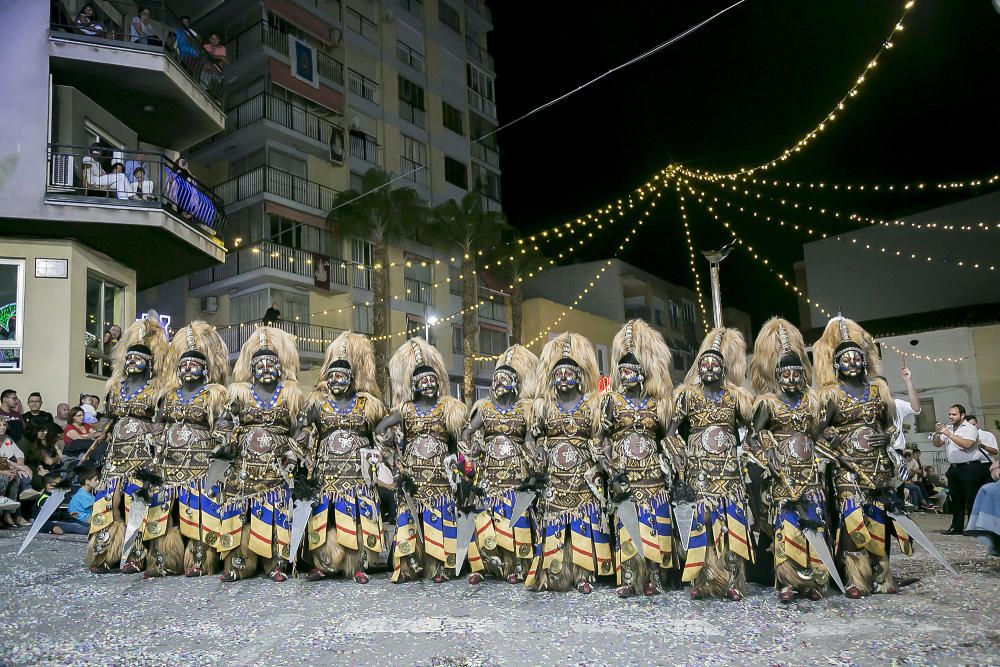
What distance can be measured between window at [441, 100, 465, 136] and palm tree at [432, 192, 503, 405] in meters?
4.68

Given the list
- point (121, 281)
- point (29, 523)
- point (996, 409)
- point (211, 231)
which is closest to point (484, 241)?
point (211, 231)

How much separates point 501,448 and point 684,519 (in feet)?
5.43

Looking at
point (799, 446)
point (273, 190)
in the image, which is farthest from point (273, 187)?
point (799, 446)

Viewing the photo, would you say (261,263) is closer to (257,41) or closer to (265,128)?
(265,128)

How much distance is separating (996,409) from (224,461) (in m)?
21.4

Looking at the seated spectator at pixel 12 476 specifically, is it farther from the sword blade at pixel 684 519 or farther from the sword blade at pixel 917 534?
the sword blade at pixel 917 534

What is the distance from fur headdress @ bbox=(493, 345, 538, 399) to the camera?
23.3 ft

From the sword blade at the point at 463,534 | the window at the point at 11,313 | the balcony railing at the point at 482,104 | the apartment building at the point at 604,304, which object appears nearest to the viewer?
the sword blade at the point at 463,534

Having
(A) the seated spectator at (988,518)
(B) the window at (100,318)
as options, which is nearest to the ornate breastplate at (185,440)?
(A) the seated spectator at (988,518)

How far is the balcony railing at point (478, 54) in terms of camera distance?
34688mm

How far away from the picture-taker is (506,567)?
265 inches

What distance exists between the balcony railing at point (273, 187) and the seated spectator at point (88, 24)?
946 cm

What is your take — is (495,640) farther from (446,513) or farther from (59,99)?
(59,99)

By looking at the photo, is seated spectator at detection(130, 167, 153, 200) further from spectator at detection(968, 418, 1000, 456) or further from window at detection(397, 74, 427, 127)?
window at detection(397, 74, 427, 127)
